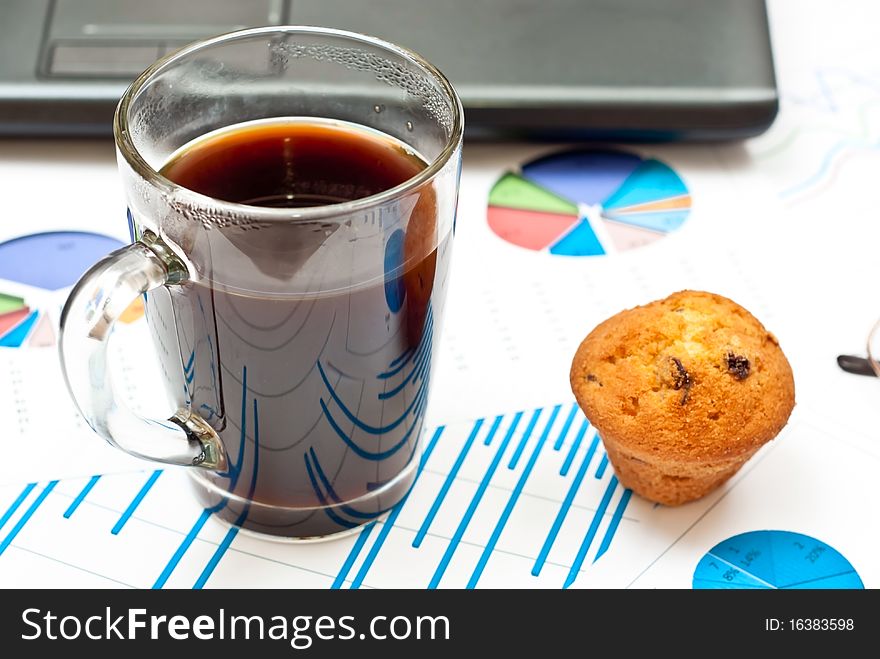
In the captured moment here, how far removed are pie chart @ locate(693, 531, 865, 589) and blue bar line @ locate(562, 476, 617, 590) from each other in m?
0.07

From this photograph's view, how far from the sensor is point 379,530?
738 millimetres

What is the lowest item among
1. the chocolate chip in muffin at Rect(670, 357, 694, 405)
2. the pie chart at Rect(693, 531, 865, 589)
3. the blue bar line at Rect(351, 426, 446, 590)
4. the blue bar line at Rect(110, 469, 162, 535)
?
the blue bar line at Rect(110, 469, 162, 535)

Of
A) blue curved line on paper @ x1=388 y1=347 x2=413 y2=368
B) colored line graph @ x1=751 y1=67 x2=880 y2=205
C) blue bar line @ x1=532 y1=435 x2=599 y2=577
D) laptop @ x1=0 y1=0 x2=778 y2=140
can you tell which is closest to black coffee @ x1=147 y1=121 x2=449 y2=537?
blue curved line on paper @ x1=388 y1=347 x2=413 y2=368

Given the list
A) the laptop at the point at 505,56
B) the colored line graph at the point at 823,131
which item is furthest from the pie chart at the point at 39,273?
the colored line graph at the point at 823,131

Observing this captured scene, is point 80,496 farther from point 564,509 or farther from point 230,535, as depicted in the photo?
point 564,509

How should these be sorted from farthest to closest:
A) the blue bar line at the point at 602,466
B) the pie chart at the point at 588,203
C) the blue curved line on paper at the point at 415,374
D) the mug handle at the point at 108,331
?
the pie chart at the point at 588,203, the blue bar line at the point at 602,466, the blue curved line on paper at the point at 415,374, the mug handle at the point at 108,331

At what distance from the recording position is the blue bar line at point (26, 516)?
2.32ft

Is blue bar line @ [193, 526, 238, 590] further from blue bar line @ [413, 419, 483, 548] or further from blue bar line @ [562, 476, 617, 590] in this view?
blue bar line @ [562, 476, 617, 590]

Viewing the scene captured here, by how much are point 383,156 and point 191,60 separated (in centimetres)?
13

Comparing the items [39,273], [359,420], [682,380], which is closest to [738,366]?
[682,380]

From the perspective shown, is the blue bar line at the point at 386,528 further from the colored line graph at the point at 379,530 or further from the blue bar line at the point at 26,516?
the blue bar line at the point at 26,516

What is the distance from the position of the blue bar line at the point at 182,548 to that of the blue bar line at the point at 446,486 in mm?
146

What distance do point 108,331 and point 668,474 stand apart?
368 millimetres

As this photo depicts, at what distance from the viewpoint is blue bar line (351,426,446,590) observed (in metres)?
0.71
